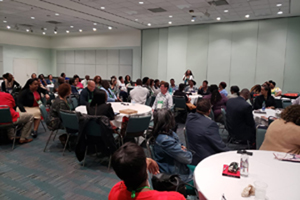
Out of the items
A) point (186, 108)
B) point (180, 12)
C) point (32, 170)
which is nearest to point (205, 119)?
point (32, 170)

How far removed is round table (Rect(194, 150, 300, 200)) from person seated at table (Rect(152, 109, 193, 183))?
0.26 m

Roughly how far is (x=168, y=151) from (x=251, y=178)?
31.0 inches

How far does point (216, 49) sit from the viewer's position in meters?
12.2

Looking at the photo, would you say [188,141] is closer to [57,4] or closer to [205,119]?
[205,119]

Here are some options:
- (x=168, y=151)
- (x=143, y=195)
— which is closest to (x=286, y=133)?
(x=168, y=151)

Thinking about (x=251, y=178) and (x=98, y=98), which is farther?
(x=98, y=98)

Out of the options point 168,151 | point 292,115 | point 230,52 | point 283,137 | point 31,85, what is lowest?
point 168,151

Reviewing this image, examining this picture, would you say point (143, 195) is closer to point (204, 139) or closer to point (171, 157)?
point (171, 157)

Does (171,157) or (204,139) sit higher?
(204,139)

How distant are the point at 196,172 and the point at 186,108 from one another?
5.37 metres

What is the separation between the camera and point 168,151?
2.33 meters

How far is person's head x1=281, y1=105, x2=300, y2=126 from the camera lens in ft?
8.43

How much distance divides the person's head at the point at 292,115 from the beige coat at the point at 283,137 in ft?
0.16

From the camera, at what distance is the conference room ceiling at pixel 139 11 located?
8500 mm
